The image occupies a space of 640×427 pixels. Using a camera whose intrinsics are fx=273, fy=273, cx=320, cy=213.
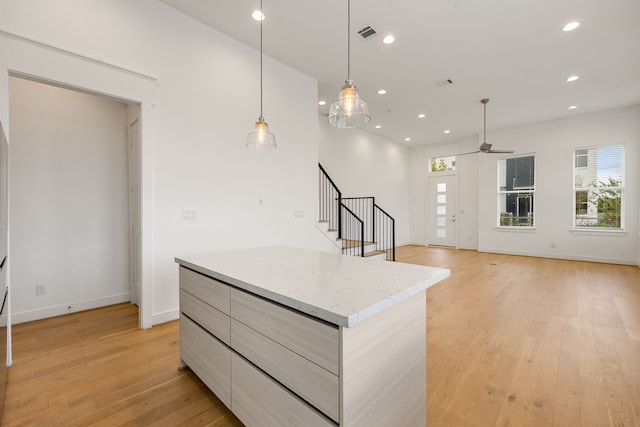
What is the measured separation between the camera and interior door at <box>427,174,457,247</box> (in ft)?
28.5

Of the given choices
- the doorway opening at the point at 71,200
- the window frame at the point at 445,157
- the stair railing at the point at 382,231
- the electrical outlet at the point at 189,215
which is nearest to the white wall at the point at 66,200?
Result: the doorway opening at the point at 71,200

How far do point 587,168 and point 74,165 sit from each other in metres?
9.87

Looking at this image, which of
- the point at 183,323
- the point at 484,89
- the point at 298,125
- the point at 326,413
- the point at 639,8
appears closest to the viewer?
the point at 326,413

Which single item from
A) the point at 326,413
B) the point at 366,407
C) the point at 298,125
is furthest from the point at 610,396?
the point at 298,125

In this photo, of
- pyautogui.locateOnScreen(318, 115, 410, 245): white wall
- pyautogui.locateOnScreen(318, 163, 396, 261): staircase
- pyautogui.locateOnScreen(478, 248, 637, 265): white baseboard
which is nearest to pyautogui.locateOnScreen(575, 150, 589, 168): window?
pyautogui.locateOnScreen(478, 248, 637, 265): white baseboard

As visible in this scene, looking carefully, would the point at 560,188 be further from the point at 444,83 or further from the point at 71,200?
the point at 71,200

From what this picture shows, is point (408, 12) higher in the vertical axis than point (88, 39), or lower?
higher

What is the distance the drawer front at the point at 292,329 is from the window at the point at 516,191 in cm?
829

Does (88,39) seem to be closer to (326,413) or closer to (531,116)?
(326,413)

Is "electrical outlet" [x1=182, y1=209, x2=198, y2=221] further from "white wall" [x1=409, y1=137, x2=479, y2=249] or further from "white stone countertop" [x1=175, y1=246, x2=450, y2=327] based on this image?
"white wall" [x1=409, y1=137, x2=479, y2=249]

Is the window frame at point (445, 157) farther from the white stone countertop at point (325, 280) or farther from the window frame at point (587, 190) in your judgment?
the white stone countertop at point (325, 280)

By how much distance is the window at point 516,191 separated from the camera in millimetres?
7242

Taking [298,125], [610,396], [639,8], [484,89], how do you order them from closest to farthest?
[610,396] → [639,8] → [298,125] → [484,89]

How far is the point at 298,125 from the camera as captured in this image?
4410 mm
